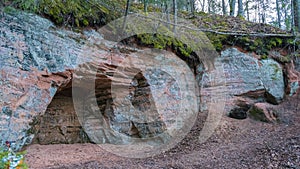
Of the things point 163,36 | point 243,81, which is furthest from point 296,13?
point 163,36

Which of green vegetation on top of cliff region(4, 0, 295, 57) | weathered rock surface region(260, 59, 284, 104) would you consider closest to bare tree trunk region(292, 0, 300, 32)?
green vegetation on top of cliff region(4, 0, 295, 57)

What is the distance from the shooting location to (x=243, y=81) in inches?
271

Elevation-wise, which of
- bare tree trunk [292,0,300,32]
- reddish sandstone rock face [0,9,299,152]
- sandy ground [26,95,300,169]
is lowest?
sandy ground [26,95,300,169]

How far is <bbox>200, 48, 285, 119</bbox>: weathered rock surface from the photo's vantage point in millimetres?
6699

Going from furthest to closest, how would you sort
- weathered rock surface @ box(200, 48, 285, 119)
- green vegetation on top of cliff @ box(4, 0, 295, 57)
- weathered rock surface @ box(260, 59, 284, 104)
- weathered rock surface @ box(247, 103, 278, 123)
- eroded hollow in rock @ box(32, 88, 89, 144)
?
1. weathered rock surface @ box(260, 59, 284, 104)
2. weathered rock surface @ box(200, 48, 285, 119)
3. weathered rock surface @ box(247, 103, 278, 123)
4. eroded hollow in rock @ box(32, 88, 89, 144)
5. green vegetation on top of cliff @ box(4, 0, 295, 57)

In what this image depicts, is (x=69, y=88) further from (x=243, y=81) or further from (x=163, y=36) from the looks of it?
(x=243, y=81)

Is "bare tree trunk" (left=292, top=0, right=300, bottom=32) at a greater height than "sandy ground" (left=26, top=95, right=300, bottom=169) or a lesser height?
greater

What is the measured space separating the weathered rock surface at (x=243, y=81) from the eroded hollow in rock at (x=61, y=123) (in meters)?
3.78

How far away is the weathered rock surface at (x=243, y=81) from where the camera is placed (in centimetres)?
670

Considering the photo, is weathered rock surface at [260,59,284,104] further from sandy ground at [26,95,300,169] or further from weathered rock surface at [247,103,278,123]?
sandy ground at [26,95,300,169]

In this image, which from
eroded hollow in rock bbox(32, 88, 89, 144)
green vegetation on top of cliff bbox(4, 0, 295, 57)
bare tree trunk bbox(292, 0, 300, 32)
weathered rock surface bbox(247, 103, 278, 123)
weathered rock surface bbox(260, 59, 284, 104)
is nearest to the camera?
green vegetation on top of cliff bbox(4, 0, 295, 57)

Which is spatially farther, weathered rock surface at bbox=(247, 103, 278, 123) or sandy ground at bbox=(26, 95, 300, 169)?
weathered rock surface at bbox=(247, 103, 278, 123)

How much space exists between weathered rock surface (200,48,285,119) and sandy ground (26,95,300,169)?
90 centimetres

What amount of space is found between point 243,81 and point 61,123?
558 centimetres
